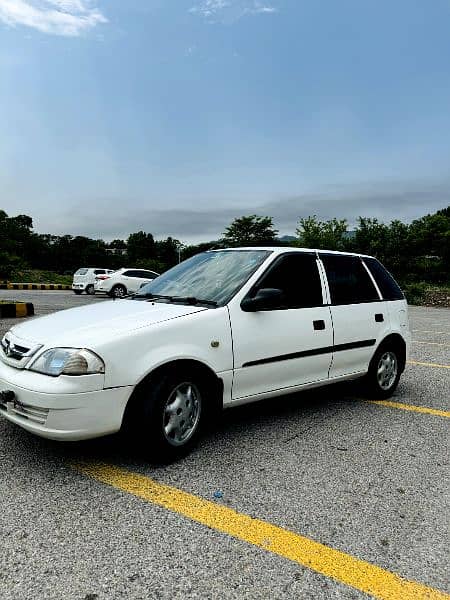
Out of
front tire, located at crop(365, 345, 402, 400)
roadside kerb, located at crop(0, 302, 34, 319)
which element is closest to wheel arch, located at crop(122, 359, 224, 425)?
front tire, located at crop(365, 345, 402, 400)

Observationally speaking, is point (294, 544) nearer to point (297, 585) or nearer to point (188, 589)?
point (297, 585)

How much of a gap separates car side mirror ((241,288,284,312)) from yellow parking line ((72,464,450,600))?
1.43 meters

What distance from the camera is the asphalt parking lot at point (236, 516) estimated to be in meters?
2.08

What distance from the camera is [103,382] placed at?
2.91m

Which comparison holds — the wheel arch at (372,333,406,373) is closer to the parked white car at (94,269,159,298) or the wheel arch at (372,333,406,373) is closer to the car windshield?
the car windshield

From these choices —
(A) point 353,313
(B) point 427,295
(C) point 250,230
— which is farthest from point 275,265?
(C) point 250,230

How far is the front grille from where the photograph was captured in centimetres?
289

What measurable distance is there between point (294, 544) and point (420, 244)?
2927 cm

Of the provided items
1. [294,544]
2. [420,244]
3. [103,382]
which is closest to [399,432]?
[294,544]

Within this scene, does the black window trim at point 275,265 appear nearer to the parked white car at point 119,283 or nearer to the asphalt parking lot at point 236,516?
the asphalt parking lot at point 236,516

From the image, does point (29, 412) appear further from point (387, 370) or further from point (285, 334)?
point (387, 370)

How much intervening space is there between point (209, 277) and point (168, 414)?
135 centimetres

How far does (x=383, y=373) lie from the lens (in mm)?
5031

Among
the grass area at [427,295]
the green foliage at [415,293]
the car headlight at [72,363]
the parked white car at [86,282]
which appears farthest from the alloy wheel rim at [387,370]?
the parked white car at [86,282]
